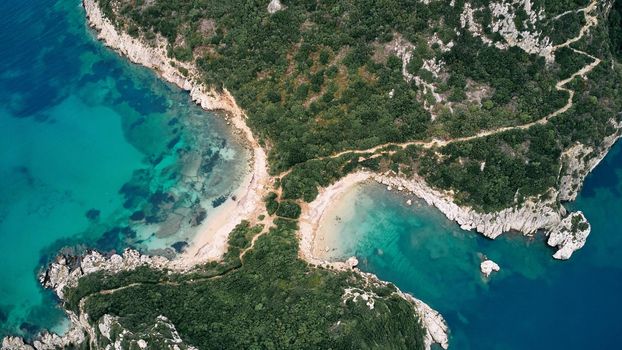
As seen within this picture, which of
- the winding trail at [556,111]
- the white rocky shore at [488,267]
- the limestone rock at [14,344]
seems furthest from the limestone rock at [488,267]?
the limestone rock at [14,344]

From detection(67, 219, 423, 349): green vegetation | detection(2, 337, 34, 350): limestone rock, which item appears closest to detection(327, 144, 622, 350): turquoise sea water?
detection(67, 219, 423, 349): green vegetation

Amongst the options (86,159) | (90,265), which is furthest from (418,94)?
(90,265)

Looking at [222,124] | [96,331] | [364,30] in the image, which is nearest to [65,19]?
[222,124]

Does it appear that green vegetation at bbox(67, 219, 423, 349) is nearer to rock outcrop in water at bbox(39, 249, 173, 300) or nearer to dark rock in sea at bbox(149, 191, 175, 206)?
rock outcrop in water at bbox(39, 249, 173, 300)

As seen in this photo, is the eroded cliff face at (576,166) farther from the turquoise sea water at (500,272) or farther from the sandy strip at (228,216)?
the sandy strip at (228,216)

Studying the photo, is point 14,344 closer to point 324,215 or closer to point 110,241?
point 110,241

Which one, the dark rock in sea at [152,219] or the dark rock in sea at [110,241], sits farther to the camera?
the dark rock in sea at [152,219]

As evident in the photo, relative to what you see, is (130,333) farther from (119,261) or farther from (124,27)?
(124,27)
